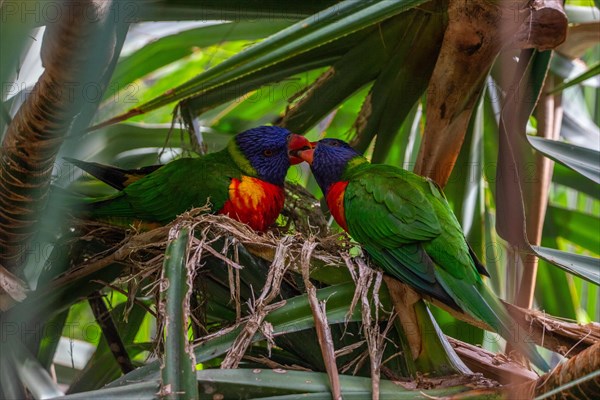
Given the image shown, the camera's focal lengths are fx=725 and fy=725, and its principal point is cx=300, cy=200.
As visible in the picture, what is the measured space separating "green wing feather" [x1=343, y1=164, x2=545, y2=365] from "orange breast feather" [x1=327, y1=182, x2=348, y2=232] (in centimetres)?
11

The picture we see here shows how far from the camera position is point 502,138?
2.32 m

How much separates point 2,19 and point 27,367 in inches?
41.5

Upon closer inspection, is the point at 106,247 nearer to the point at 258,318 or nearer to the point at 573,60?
the point at 258,318

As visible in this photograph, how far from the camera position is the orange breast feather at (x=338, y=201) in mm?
2630

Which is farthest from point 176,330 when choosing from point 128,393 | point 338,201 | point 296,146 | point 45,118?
point 296,146

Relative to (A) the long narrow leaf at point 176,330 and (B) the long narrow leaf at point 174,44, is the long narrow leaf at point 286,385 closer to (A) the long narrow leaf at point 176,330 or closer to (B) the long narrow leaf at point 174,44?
(A) the long narrow leaf at point 176,330

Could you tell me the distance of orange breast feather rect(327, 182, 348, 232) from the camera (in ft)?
8.63

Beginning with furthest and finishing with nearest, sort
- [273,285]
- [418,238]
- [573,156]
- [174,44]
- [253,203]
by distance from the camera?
[174,44]
[253,203]
[573,156]
[418,238]
[273,285]

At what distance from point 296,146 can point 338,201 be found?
48 centimetres

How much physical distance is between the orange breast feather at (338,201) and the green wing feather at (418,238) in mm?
105

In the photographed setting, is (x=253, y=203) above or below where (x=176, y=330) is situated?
above

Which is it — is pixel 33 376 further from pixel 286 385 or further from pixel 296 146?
pixel 296 146

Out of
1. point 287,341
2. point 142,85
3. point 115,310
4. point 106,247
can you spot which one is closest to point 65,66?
point 287,341

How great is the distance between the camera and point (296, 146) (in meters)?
3.08
